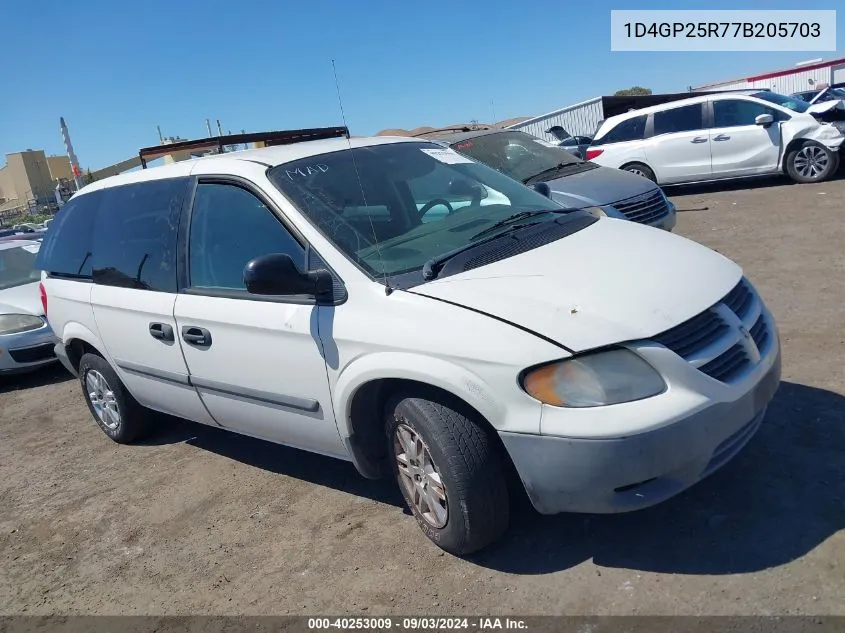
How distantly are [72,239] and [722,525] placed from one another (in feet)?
14.7

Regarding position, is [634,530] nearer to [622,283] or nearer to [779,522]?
[779,522]

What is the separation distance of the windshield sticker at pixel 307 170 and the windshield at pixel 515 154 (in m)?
4.38

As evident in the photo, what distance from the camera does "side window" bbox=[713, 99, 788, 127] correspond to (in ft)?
38.2

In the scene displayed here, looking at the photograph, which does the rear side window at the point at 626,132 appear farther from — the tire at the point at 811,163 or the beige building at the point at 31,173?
the beige building at the point at 31,173

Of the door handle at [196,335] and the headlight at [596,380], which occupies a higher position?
the door handle at [196,335]

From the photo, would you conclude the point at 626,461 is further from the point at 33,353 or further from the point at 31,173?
the point at 31,173

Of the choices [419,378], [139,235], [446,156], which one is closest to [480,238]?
[419,378]

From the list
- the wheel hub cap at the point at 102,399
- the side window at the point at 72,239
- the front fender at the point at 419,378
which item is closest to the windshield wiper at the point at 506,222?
the front fender at the point at 419,378

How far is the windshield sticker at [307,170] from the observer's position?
3.62 metres

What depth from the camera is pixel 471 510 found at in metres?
2.86

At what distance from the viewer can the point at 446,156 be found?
14.1 feet

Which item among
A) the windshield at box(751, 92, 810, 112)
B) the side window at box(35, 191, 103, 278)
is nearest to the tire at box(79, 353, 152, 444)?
the side window at box(35, 191, 103, 278)

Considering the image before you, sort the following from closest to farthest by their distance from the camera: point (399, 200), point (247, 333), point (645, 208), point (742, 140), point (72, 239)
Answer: point (247, 333) → point (399, 200) → point (72, 239) → point (645, 208) → point (742, 140)

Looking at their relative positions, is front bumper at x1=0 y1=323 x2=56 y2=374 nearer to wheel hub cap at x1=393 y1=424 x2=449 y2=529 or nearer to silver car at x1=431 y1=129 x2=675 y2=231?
silver car at x1=431 y1=129 x2=675 y2=231
